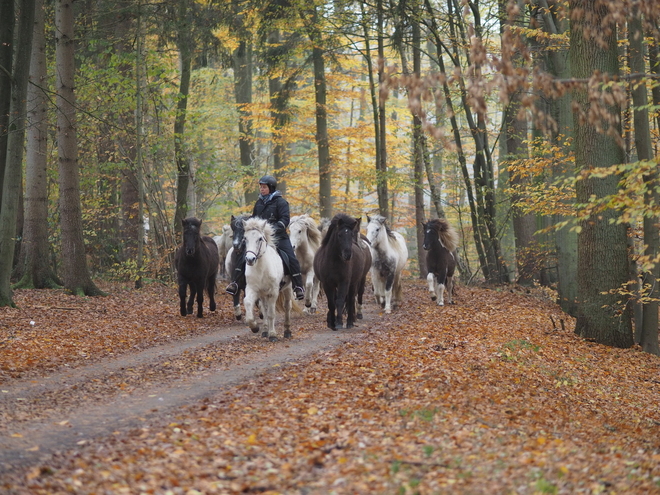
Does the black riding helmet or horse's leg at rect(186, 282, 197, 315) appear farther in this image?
horse's leg at rect(186, 282, 197, 315)

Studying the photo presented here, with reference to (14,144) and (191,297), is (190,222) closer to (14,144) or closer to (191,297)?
(191,297)

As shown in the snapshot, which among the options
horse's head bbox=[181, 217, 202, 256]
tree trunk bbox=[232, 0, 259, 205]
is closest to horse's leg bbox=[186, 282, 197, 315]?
horse's head bbox=[181, 217, 202, 256]

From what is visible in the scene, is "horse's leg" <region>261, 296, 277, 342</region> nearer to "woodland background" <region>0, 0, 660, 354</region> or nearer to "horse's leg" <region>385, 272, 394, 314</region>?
"woodland background" <region>0, 0, 660, 354</region>

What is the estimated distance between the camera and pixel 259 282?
11.4 m

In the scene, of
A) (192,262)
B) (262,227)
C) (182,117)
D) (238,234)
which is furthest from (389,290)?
(182,117)

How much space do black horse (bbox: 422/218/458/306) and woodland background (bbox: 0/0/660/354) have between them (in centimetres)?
215

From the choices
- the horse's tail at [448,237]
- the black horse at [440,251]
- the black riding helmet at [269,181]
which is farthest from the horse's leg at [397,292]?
the black riding helmet at [269,181]

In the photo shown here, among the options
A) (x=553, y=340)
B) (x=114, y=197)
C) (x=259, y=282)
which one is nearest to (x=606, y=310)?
(x=553, y=340)

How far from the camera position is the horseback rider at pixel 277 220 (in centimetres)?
1241

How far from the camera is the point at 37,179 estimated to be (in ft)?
56.7

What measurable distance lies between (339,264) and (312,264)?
2.88 metres

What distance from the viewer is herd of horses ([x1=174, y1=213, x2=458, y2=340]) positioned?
11.5 metres

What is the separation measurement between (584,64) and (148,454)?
1002 cm

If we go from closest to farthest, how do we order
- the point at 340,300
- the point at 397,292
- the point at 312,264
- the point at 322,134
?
the point at 340,300 < the point at 312,264 < the point at 397,292 < the point at 322,134
